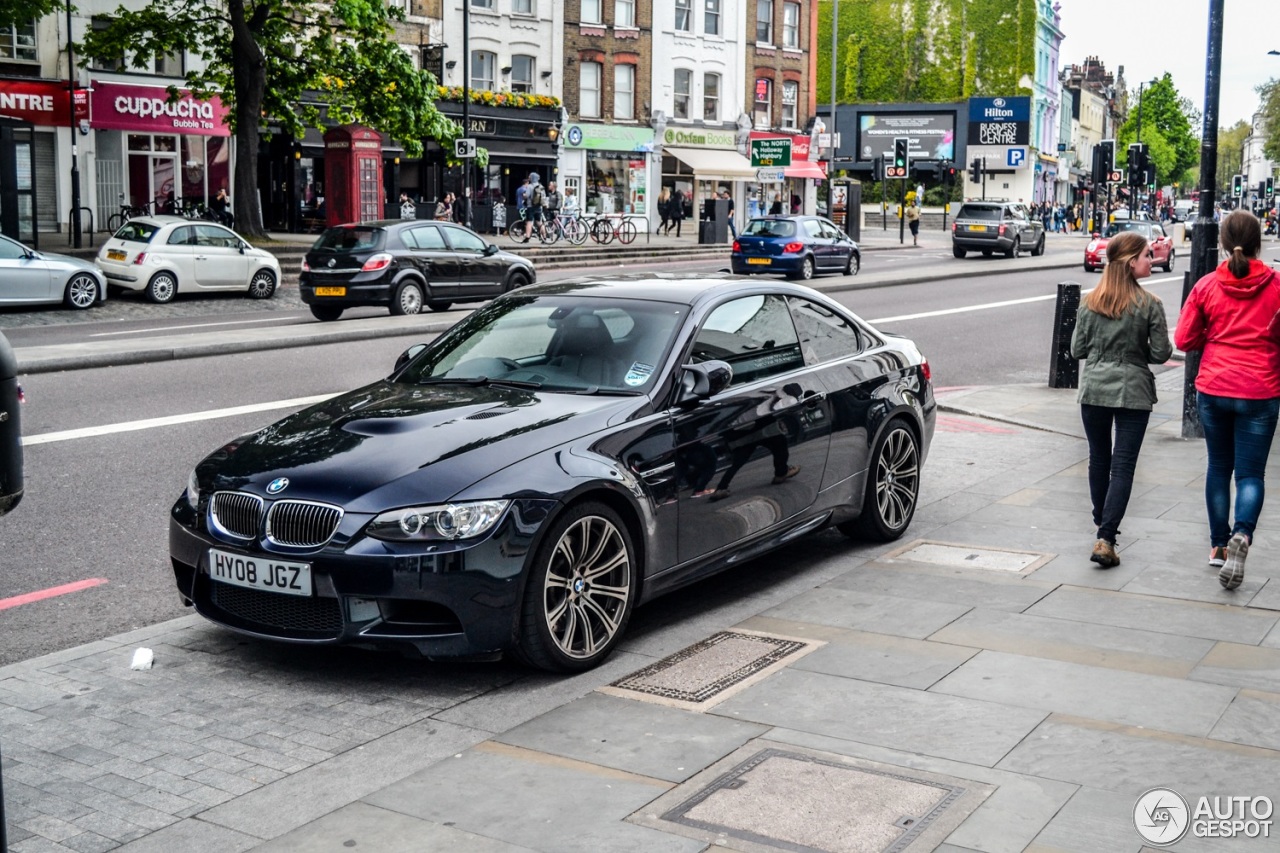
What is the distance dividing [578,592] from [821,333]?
2.53m

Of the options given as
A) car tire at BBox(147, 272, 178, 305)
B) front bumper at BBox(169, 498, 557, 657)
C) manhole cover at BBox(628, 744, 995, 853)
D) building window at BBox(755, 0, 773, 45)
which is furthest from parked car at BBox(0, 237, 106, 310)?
building window at BBox(755, 0, 773, 45)

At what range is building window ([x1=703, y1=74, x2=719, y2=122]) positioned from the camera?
187ft

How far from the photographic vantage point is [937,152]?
3300 inches

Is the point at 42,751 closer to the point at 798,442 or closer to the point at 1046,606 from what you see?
the point at 798,442

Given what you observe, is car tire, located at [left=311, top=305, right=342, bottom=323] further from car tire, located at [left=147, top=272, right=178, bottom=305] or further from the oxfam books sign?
the oxfam books sign

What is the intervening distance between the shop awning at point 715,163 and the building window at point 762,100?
7.82 feet

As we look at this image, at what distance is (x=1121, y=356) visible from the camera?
7.25 m

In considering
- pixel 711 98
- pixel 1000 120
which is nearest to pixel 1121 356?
pixel 711 98

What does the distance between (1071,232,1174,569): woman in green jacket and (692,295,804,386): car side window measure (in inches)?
60.6

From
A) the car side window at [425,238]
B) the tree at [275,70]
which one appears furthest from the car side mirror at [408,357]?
the tree at [275,70]

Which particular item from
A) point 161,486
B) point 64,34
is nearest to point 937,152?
point 64,34

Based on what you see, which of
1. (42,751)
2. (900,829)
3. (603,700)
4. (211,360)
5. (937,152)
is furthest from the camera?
Answer: (937,152)

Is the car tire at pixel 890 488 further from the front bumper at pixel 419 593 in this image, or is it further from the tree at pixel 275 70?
the tree at pixel 275 70

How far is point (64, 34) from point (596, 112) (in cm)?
2064
